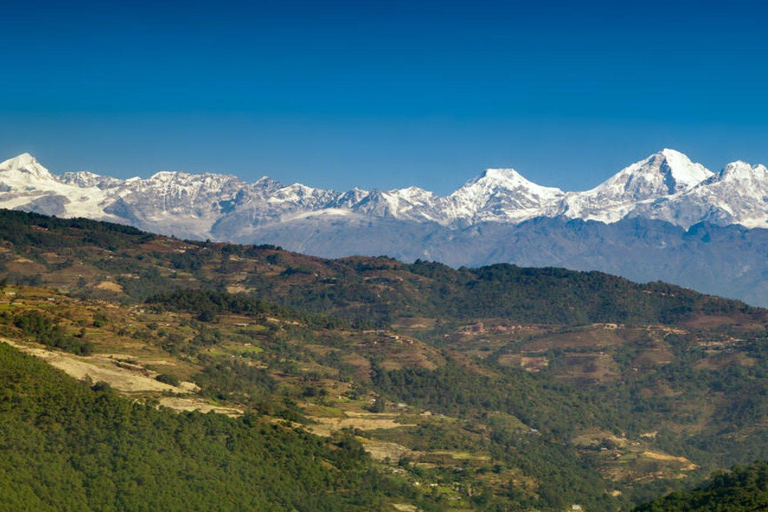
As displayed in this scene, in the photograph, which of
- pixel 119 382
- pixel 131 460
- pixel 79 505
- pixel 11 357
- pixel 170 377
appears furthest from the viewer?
pixel 170 377

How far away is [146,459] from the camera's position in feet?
463

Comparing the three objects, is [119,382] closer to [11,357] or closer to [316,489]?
[11,357]

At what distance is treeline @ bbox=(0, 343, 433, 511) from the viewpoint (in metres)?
130

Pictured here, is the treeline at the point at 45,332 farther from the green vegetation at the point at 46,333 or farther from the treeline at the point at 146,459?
the treeline at the point at 146,459

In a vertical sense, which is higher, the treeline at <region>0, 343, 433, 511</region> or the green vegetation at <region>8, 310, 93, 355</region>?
the green vegetation at <region>8, 310, 93, 355</region>

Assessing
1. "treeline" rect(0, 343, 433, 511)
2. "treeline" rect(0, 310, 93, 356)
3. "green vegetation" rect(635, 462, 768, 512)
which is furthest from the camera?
"treeline" rect(0, 310, 93, 356)

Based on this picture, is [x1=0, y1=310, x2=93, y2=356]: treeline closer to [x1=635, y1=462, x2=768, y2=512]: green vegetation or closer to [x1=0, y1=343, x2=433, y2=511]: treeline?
[x1=0, y1=343, x2=433, y2=511]: treeline

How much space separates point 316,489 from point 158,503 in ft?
97.3

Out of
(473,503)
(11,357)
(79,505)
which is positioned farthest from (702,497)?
(11,357)

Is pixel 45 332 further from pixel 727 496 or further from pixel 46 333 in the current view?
pixel 727 496

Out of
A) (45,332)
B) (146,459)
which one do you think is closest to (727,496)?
(146,459)

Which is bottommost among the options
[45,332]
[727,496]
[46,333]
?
[727,496]

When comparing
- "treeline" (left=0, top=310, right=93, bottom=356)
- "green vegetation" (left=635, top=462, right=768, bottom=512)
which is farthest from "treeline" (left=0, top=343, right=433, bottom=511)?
"green vegetation" (left=635, top=462, right=768, bottom=512)

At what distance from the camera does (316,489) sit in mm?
157500
